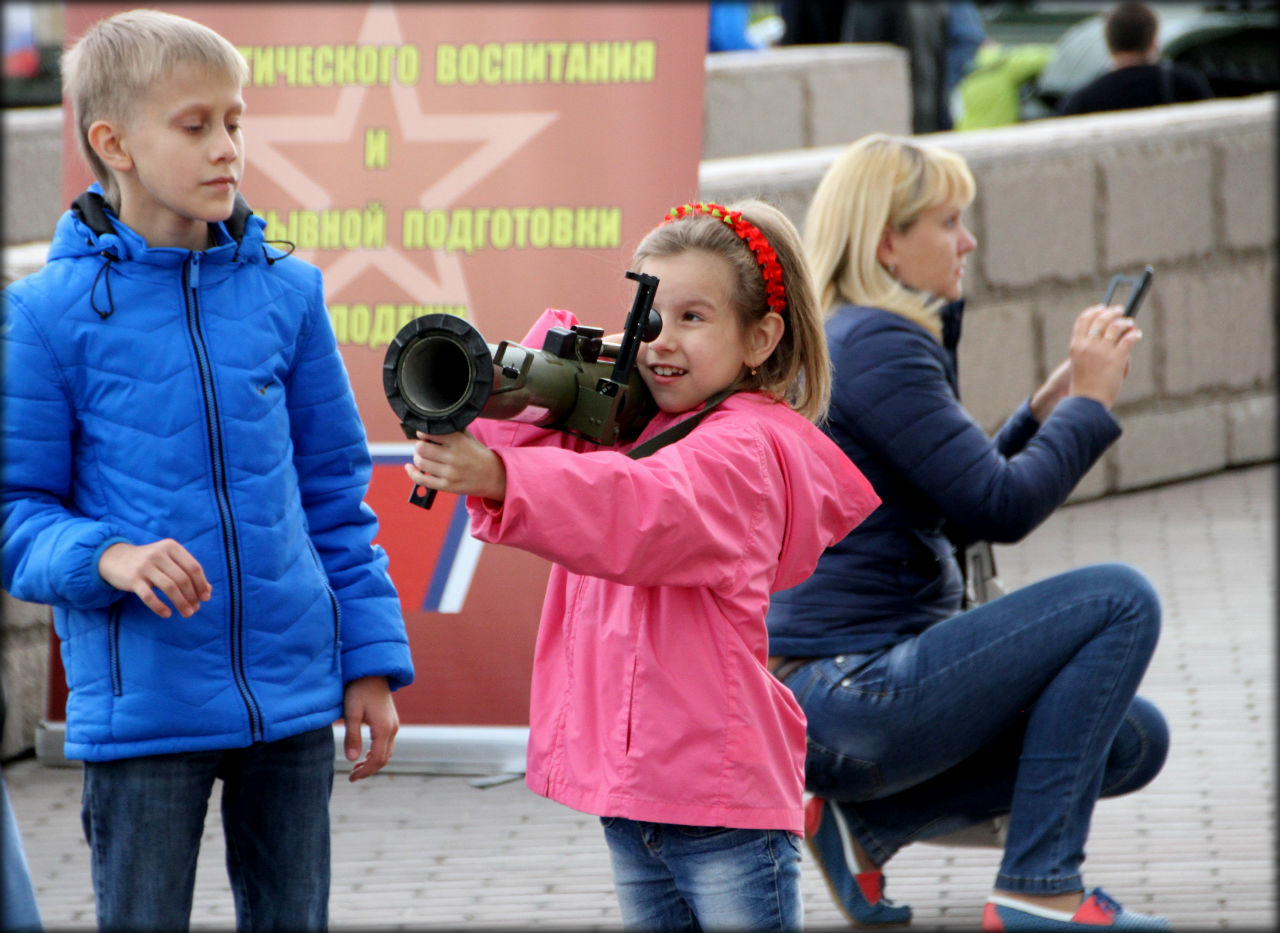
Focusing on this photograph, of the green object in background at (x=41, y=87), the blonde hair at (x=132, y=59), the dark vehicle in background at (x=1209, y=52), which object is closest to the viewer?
the blonde hair at (x=132, y=59)

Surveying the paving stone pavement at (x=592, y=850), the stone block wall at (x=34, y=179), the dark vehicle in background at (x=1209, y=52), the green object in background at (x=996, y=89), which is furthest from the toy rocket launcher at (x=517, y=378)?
the green object in background at (x=996, y=89)

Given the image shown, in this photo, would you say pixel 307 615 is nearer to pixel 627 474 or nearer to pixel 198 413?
pixel 198 413

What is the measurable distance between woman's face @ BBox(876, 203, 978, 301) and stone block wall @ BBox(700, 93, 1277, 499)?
2981mm

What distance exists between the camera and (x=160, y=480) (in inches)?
90.5

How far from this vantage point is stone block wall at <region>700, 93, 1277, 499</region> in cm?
688

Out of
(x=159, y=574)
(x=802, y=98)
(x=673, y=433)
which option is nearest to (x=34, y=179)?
(x=802, y=98)

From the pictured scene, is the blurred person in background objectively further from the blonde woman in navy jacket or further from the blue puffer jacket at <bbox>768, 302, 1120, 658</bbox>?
the blue puffer jacket at <bbox>768, 302, 1120, 658</bbox>

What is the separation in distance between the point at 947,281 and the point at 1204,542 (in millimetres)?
3607

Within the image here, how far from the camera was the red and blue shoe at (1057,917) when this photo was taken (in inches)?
122

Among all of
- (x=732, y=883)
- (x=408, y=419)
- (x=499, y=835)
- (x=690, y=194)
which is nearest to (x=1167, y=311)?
(x=690, y=194)

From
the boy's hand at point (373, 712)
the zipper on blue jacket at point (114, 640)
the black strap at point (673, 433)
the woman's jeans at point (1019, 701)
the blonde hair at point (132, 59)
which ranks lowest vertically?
the woman's jeans at point (1019, 701)

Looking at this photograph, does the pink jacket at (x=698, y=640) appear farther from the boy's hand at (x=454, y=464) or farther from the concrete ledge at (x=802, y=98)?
the concrete ledge at (x=802, y=98)

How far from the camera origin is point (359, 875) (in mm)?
3768

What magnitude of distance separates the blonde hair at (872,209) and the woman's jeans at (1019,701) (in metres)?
0.62
